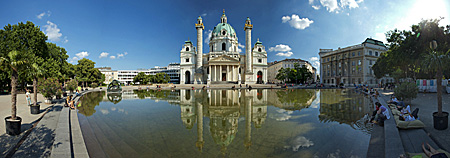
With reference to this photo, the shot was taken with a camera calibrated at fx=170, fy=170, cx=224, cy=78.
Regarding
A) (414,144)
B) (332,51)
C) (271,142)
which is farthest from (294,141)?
(332,51)

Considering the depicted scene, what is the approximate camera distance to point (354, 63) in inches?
1982

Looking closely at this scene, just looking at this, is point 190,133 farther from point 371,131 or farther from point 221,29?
point 221,29

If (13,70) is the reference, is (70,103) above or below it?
below

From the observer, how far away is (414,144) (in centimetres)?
497

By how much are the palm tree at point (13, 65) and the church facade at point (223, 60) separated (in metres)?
48.7

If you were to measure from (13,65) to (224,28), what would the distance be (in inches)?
2395

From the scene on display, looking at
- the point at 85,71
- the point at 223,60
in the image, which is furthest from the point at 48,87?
the point at 223,60

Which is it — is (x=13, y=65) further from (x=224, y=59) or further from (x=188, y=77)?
(x=188, y=77)

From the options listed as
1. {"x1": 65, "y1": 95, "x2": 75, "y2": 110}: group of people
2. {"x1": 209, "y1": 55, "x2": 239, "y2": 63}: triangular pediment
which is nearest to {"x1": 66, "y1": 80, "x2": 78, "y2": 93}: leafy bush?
{"x1": 65, "y1": 95, "x2": 75, "y2": 110}: group of people

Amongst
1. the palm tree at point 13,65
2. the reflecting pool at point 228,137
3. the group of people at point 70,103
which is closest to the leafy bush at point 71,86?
the group of people at point 70,103

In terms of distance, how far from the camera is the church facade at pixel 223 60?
57.5m

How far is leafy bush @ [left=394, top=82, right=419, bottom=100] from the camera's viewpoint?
1173cm

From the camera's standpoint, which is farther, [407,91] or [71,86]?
[71,86]

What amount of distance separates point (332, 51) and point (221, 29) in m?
39.7
